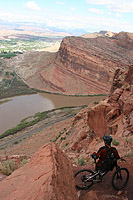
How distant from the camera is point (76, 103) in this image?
32.2 meters

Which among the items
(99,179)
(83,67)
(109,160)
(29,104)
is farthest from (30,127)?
(83,67)

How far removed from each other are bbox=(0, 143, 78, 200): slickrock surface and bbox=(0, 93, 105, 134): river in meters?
19.2

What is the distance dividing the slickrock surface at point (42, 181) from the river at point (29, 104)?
63.1ft

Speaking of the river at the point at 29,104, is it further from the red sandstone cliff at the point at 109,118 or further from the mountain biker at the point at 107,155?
the mountain biker at the point at 107,155

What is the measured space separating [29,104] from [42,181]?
29528mm

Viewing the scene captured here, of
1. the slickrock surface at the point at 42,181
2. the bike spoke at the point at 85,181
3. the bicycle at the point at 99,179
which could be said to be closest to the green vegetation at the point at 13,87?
the bike spoke at the point at 85,181

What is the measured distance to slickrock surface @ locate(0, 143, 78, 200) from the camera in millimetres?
2521

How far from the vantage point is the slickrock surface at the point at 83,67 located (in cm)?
3609

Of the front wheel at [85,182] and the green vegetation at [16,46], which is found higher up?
the green vegetation at [16,46]

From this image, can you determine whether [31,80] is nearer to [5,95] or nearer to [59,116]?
[5,95]

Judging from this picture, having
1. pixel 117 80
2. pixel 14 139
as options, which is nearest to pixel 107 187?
pixel 117 80

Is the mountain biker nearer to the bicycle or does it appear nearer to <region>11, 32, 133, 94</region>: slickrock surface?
the bicycle

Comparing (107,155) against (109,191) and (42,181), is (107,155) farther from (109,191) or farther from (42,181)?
(42,181)

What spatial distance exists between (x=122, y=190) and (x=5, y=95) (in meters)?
34.2
